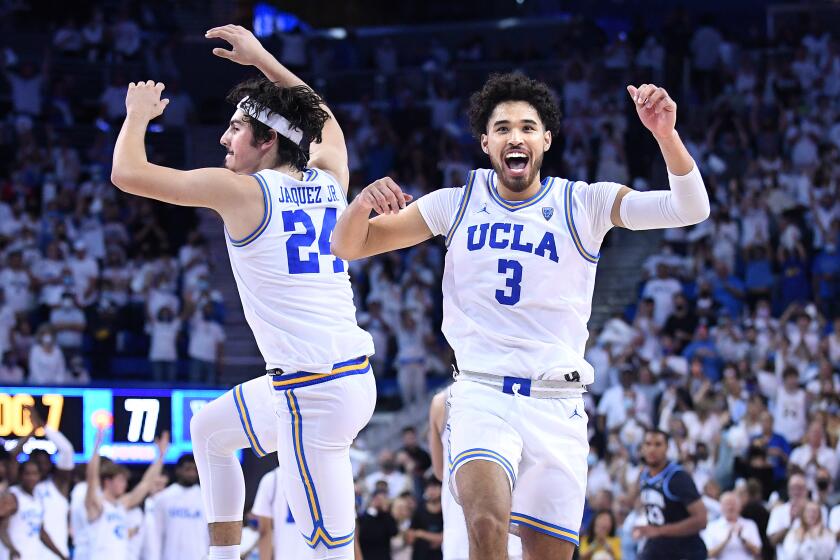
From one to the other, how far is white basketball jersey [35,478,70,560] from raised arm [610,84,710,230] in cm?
727

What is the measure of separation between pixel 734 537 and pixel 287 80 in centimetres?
733

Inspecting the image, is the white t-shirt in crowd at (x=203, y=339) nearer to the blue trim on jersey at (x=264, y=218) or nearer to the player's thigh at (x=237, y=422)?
the player's thigh at (x=237, y=422)

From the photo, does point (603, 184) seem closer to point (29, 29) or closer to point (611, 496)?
point (611, 496)

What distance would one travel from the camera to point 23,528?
10.9m

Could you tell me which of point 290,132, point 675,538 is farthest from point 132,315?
point 290,132

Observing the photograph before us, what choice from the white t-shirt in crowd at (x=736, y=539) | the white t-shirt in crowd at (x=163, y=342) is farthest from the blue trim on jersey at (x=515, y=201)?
the white t-shirt in crowd at (x=163, y=342)

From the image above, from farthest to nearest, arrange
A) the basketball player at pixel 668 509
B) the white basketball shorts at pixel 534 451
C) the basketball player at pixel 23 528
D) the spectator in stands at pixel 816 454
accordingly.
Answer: the spectator in stands at pixel 816 454, the basketball player at pixel 23 528, the basketball player at pixel 668 509, the white basketball shorts at pixel 534 451

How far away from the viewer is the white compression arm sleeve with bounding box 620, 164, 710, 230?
5441mm

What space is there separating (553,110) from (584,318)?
1034 mm

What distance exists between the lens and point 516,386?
564 centimetres

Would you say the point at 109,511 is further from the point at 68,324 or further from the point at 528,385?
the point at 68,324

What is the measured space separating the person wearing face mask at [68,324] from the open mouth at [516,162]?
12.9 metres

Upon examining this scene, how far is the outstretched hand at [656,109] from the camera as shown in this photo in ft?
17.6

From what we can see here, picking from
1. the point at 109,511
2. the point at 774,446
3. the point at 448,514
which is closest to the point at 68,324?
the point at 109,511
